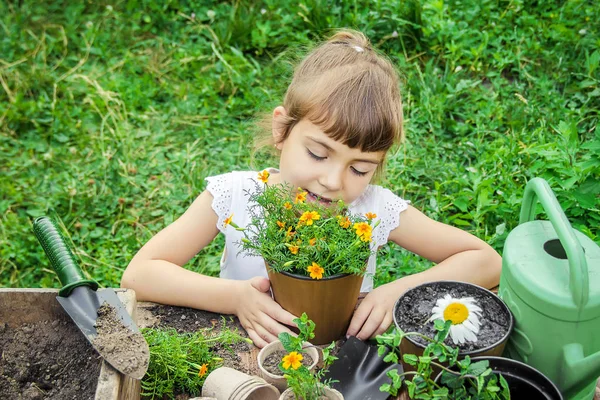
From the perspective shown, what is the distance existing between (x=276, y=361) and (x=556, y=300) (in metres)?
0.54

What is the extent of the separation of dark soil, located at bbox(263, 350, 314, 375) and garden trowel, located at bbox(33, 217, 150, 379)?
245 millimetres

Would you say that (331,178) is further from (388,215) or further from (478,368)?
(478,368)

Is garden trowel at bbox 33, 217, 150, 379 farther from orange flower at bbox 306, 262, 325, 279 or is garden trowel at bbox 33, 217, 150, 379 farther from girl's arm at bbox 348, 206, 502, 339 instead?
girl's arm at bbox 348, 206, 502, 339

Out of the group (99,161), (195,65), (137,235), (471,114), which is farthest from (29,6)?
(471,114)

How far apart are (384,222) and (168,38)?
2.63 metres

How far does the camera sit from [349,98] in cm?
175

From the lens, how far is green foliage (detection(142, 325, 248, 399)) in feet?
4.50

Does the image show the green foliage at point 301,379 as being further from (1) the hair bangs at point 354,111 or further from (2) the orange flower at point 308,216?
(1) the hair bangs at point 354,111

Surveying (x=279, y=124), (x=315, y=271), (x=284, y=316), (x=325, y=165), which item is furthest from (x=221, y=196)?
(x=315, y=271)

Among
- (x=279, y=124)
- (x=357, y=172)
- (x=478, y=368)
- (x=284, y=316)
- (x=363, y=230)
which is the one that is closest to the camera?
(x=478, y=368)

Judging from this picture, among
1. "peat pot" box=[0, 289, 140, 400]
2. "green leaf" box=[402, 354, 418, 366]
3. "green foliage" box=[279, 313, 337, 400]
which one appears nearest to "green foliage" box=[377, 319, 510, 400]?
"green leaf" box=[402, 354, 418, 366]

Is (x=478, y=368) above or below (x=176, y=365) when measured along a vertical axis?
above

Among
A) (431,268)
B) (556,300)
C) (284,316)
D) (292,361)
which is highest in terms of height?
(556,300)

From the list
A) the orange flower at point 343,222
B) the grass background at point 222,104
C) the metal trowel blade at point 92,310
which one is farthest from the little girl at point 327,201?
the grass background at point 222,104
